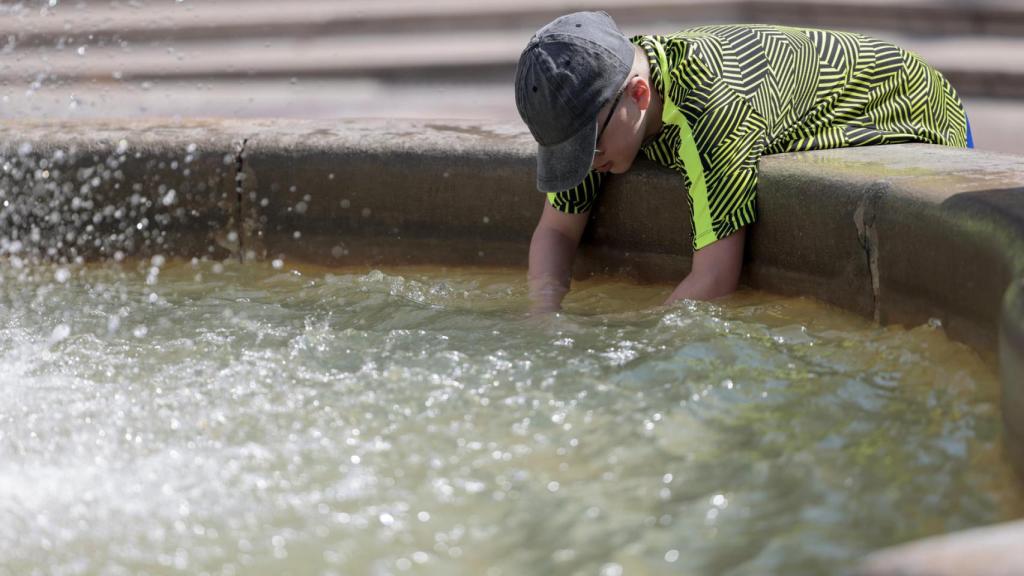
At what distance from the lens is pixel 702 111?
266 centimetres

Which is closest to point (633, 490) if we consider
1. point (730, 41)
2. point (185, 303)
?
point (730, 41)

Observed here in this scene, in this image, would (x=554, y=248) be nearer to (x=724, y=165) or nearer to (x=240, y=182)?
(x=724, y=165)

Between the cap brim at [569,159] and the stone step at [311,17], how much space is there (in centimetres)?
339

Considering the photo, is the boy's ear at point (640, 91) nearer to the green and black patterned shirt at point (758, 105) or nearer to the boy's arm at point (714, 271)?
the green and black patterned shirt at point (758, 105)

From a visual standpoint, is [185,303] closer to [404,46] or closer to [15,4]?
[404,46]

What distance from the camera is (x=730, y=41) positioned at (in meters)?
2.83

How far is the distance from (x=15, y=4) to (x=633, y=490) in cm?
551

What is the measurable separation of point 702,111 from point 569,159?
13.3 inches

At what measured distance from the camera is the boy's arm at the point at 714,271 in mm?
2723

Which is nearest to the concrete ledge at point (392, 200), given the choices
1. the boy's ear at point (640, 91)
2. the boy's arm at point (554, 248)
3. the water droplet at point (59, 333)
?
the boy's arm at point (554, 248)

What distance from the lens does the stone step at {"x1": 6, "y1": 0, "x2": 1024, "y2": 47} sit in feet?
19.1

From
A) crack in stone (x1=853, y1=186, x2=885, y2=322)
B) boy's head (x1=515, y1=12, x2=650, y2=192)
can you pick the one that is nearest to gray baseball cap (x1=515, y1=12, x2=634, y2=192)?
boy's head (x1=515, y1=12, x2=650, y2=192)

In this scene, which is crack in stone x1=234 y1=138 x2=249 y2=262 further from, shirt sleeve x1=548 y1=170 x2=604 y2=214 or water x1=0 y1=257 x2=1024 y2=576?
shirt sleeve x1=548 y1=170 x2=604 y2=214

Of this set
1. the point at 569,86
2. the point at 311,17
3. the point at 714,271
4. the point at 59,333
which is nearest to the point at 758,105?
the point at 714,271
